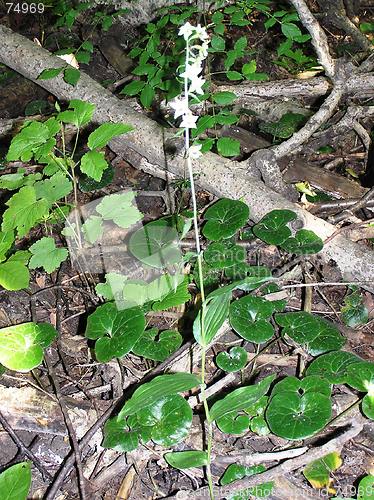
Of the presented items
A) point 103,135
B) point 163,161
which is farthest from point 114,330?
point 163,161

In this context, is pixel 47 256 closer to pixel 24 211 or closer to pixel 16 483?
pixel 24 211

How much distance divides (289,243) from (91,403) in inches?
43.5

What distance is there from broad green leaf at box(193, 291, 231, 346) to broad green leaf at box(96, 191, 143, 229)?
34.5 inches

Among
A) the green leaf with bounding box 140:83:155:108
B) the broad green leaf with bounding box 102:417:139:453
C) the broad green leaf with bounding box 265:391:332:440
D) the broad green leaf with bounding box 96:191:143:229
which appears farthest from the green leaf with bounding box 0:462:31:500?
the green leaf with bounding box 140:83:155:108

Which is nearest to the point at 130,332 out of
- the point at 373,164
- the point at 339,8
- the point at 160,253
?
the point at 160,253

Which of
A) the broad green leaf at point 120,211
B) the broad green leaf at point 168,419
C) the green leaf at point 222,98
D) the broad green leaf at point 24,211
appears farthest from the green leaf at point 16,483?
the green leaf at point 222,98

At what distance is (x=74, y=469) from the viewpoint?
1.85 metres

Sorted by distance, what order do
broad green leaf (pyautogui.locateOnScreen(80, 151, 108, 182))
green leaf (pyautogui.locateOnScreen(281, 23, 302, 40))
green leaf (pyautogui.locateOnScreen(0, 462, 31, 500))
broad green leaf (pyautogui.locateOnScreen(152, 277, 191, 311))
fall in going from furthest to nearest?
green leaf (pyautogui.locateOnScreen(281, 23, 302, 40)), broad green leaf (pyautogui.locateOnScreen(80, 151, 108, 182)), broad green leaf (pyautogui.locateOnScreen(152, 277, 191, 311)), green leaf (pyautogui.locateOnScreen(0, 462, 31, 500))

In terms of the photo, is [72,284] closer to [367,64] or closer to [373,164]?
[373,164]

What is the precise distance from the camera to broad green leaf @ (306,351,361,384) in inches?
70.9

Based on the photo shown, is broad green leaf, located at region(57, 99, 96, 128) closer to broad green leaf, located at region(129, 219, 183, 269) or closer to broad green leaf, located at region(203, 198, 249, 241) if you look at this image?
broad green leaf, located at region(129, 219, 183, 269)

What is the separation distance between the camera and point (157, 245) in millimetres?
2400

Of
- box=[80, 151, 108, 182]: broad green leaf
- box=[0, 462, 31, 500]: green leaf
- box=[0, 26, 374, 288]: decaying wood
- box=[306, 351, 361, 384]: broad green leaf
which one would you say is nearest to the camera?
box=[0, 462, 31, 500]: green leaf

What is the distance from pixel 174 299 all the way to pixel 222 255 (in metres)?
0.32
